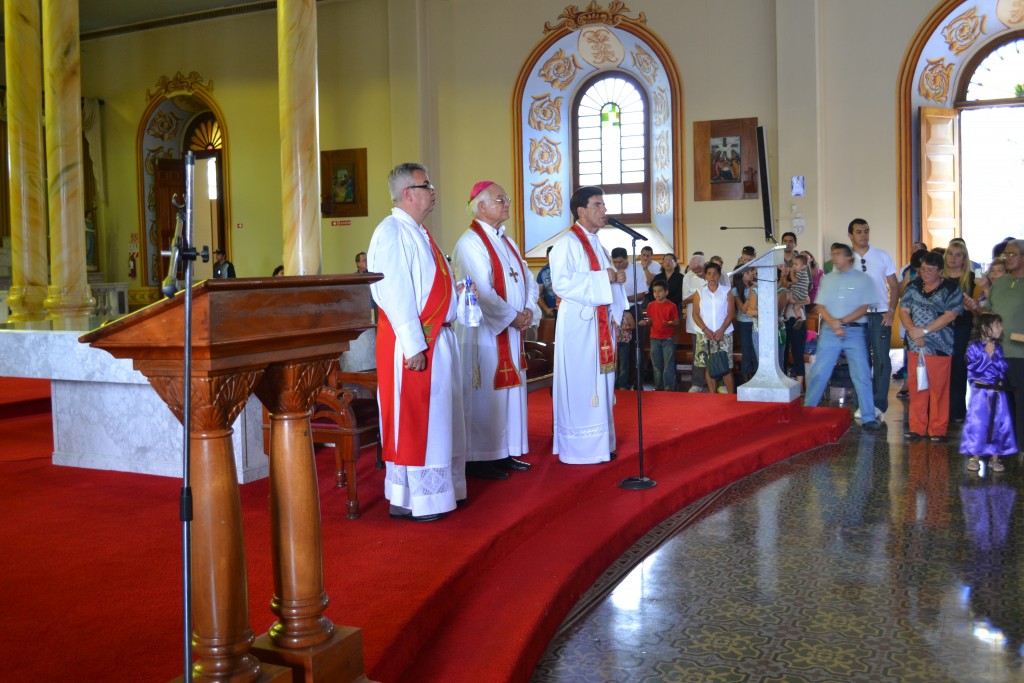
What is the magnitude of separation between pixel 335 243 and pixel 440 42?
125 inches

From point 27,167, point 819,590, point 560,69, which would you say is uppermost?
point 560,69

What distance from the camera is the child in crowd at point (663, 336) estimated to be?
30.4ft

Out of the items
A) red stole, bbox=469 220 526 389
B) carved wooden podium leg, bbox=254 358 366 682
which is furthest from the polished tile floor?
carved wooden podium leg, bbox=254 358 366 682

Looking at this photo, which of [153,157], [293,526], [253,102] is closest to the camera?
[293,526]

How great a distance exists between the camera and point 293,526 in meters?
2.29

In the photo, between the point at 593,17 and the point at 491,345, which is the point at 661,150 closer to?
the point at 593,17

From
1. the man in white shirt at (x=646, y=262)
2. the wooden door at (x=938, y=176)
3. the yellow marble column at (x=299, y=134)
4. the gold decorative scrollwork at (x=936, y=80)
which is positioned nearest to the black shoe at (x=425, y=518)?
the yellow marble column at (x=299, y=134)

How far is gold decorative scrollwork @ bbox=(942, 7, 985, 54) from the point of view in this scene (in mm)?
11711

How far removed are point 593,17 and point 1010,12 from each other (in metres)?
4.97

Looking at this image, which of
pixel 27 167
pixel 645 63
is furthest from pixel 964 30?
pixel 27 167

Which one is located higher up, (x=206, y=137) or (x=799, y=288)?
(x=206, y=137)

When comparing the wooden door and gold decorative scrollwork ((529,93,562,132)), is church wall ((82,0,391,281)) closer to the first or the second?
gold decorative scrollwork ((529,93,562,132))

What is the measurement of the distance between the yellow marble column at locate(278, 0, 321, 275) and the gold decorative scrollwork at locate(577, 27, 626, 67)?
580 cm

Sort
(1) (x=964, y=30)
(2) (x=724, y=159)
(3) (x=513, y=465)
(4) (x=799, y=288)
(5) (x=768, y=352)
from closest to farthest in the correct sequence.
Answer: (3) (x=513, y=465)
(5) (x=768, y=352)
(4) (x=799, y=288)
(1) (x=964, y=30)
(2) (x=724, y=159)
